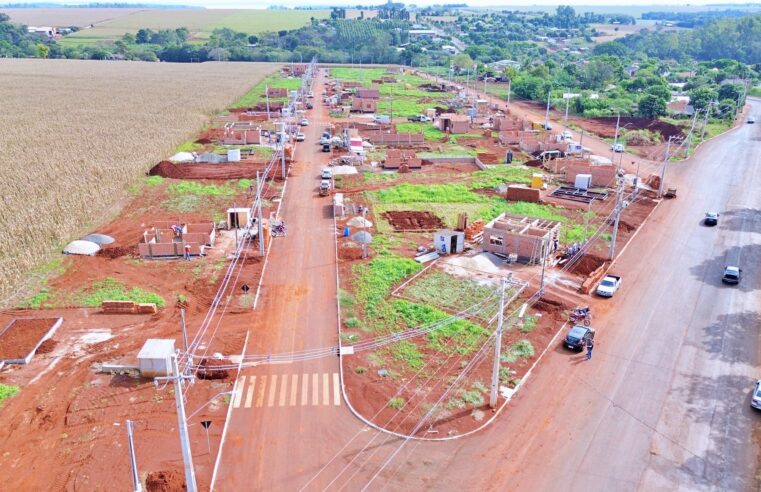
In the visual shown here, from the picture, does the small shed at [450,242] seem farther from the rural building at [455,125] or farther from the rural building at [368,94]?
the rural building at [368,94]

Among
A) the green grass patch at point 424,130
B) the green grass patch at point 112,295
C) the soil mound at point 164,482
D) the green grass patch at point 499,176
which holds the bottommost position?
the soil mound at point 164,482

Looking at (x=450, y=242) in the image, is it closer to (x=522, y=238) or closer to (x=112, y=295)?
(x=522, y=238)

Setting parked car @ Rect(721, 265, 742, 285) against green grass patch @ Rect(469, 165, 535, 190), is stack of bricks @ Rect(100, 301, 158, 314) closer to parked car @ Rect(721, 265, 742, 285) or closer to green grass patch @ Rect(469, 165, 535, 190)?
green grass patch @ Rect(469, 165, 535, 190)

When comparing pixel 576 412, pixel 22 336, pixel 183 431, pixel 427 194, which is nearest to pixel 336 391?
pixel 183 431

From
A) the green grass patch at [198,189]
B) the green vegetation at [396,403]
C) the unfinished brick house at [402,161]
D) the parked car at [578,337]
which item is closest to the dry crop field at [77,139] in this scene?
the green grass patch at [198,189]

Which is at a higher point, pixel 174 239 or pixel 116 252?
pixel 174 239
